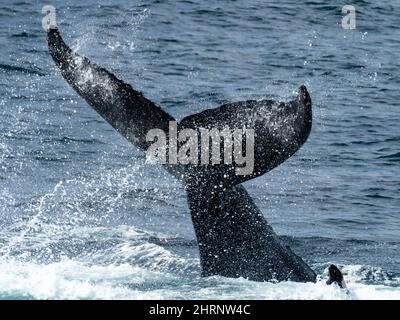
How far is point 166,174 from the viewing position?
1614 centimetres

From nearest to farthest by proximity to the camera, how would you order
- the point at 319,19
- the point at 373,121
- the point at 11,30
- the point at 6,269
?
1. the point at 6,269
2. the point at 373,121
3. the point at 11,30
4. the point at 319,19

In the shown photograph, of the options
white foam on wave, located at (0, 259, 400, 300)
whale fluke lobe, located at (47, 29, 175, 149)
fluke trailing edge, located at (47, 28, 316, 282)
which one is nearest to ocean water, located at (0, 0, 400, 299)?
white foam on wave, located at (0, 259, 400, 300)

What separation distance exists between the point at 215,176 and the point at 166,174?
22.4ft

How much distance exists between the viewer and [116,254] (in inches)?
445

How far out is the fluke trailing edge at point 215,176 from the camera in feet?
29.8

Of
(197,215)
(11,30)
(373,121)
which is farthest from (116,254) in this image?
(11,30)

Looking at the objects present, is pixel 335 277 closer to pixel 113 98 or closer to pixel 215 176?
pixel 215 176

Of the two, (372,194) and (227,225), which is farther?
(372,194)

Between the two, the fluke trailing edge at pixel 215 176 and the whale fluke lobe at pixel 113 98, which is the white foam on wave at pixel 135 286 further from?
the whale fluke lobe at pixel 113 98

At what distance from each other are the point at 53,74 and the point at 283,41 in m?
6.38

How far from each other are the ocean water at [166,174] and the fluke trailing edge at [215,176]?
19cm

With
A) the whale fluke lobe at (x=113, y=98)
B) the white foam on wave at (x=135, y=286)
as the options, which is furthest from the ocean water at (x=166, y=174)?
the whale fluke lobe at (x=113, y=98)
